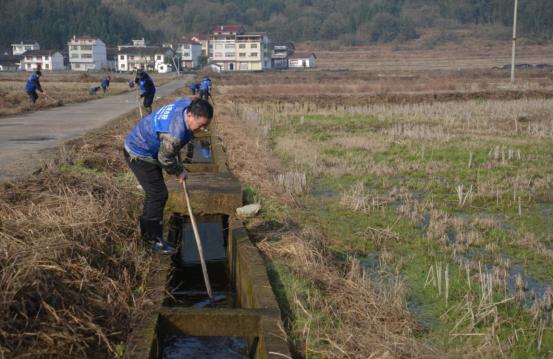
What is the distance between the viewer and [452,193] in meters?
10.3

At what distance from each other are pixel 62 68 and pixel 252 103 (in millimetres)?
85638

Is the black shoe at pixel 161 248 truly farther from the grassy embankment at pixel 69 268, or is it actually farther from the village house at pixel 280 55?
the village house at pixel 280 55

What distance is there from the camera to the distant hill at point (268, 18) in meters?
124

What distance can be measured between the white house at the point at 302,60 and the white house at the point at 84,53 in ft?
110

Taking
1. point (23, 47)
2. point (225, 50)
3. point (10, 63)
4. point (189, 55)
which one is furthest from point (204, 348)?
point (23, 47)

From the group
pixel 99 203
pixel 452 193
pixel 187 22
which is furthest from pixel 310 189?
pixel 187 22

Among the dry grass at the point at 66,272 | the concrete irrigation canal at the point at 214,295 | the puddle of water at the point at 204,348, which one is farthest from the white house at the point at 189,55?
the puddle of water at the point at 204,348

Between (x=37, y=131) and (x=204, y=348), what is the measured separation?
11837 mm

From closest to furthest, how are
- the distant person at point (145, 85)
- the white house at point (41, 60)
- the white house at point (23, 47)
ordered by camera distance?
1. the distant person at point (145, 85)
2. the white house at point (41, 60)
3. the white house at point (23, 47)

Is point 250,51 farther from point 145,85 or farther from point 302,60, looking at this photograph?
point 145,85

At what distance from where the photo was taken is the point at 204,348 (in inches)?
183

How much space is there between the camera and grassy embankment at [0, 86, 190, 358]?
3695mm

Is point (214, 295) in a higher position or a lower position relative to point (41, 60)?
lower

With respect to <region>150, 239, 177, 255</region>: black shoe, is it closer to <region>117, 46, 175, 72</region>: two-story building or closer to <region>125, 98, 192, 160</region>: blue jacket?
<region>125, 98, 192, 160</region>: blue jacket
